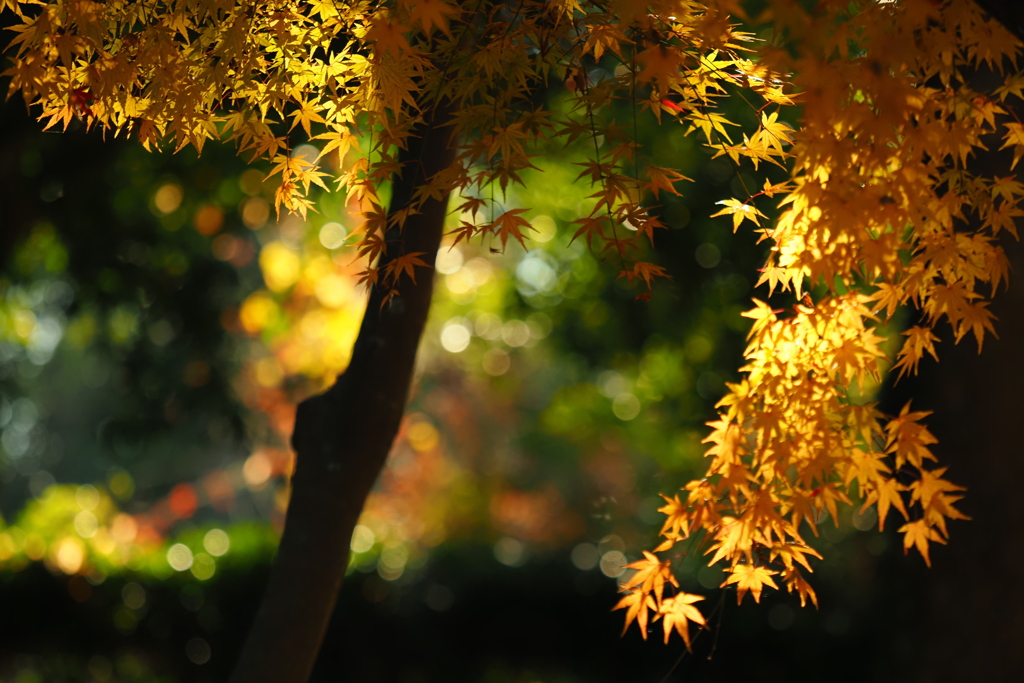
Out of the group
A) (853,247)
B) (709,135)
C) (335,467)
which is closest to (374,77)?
(709,135)

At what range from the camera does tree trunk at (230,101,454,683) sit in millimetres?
3176

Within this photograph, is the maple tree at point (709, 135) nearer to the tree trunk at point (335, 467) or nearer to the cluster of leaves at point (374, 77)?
the cluster of leaves at point (374, 77)

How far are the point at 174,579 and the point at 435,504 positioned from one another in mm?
9627

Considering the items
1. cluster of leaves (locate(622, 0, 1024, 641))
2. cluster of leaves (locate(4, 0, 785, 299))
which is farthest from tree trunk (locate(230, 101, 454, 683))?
cluster of leaves (locate(622, 0, 1024, 641))

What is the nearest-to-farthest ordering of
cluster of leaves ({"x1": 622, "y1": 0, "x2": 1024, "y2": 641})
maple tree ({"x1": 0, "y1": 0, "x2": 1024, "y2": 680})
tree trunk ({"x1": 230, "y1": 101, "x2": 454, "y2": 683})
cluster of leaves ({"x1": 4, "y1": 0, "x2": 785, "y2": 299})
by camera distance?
1. cluster of leaves ({"x1": 622, "y1": 0, "x2": 1024, "y2": 641})
2. maple tree ({"x1": 0, "y1": 0, "x2": 1024, "y2": 680})
3. cluster of leaves ({"x1": 4, "y1": 0, "x2": 785, "y2": 299})
4. tree trunk ({"x1": 230, "y1": 101, "x2": 454, "y2": 683})

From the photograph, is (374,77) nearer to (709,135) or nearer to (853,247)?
(709,135)

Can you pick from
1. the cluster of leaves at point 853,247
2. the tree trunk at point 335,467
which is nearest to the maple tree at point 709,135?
the cluster of leaves at point 853,247

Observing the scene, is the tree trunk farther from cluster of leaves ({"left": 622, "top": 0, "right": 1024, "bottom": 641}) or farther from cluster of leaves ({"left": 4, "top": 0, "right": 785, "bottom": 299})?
cluster of leaves ({"left": 622, "top": 0, "right": 1024, "bottom": 641})

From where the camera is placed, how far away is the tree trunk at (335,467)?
10.4 ft

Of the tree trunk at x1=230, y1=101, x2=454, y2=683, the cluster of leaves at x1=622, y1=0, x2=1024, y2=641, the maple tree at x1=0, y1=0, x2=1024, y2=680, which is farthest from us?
Answer: the tree trunk at x1=230, y1=101, x2=454, y2=683

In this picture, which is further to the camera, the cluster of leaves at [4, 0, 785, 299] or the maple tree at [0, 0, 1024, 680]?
the cluster of leaves at [4, 0, 785, 299]

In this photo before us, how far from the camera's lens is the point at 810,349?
2.29 m

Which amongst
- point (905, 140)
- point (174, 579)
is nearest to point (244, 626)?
point (174, 579)

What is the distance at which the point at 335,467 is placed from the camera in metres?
3.22
